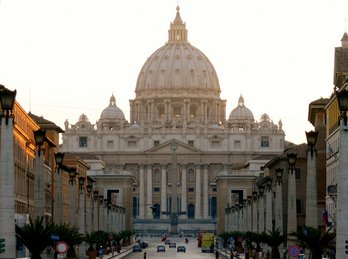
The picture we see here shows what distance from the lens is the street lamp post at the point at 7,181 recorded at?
4231cm

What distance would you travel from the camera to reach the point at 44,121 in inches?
5143

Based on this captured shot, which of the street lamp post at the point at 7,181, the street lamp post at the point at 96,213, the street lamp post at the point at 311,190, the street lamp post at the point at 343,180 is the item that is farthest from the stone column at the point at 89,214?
the street lamp post at the point at 343,180

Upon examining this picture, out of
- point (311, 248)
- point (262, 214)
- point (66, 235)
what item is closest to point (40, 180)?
point (66, 235)

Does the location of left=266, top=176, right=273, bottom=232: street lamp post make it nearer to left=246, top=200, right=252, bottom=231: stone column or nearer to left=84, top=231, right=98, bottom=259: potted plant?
left=84, top=231, right=98, bottom=259: potted plant

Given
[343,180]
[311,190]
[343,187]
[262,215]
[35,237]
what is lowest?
[35,237]

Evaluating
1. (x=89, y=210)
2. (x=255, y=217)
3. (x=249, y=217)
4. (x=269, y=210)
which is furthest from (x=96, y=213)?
(x=269, y=210)

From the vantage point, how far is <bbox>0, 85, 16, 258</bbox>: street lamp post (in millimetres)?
42312

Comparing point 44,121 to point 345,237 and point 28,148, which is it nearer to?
point 28,148

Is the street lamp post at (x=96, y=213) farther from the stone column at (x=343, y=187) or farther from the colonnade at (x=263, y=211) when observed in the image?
the stone column at (x=343, y=187)

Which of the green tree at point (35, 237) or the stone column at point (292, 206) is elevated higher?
the stone column at point (292, 206)

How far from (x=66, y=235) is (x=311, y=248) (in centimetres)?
1356

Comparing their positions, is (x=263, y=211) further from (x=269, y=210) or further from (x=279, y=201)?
(x=279, y=201)

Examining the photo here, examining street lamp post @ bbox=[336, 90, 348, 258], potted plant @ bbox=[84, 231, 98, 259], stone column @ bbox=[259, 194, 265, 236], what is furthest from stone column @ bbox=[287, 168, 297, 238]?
stone column @ bbox=[259, 194, 265, 236]

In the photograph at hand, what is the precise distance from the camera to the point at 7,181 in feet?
139
